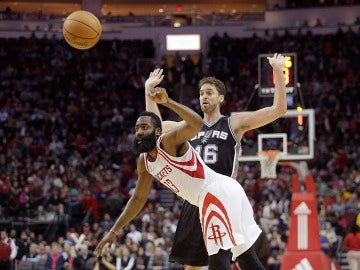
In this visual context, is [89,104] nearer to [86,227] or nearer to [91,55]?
[91,55]

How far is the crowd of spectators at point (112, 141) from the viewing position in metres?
17.9

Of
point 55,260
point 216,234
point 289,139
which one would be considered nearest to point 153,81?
point 216,234

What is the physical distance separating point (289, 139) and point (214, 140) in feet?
29.1

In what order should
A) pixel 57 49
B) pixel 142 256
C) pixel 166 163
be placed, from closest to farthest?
pixel 166 163
pixel 142 256
pixel 57 49

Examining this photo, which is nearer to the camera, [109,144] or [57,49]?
[109,144]

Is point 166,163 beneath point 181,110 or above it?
beneath

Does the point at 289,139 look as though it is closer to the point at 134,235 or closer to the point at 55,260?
the point at 134,235

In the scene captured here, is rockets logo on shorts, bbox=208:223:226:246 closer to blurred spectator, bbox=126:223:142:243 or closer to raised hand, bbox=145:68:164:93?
raised hand, bbox=145:68:164:93

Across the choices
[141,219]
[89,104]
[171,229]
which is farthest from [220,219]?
[89,104]

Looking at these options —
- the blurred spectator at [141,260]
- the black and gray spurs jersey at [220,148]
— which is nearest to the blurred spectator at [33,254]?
the blurred spectator at [141,260]

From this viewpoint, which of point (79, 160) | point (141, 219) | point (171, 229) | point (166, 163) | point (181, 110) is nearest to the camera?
point (181, 110)

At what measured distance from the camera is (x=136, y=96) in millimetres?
28312

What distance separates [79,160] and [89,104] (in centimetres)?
397

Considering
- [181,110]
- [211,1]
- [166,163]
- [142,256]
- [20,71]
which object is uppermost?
[211,1]
